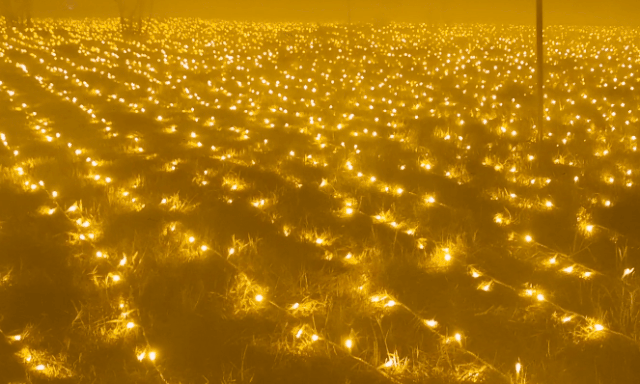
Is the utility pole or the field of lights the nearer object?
the field of lights

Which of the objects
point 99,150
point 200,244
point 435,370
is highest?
point 99,150

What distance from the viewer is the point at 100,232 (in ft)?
17.3

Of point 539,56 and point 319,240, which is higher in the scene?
point 539,56

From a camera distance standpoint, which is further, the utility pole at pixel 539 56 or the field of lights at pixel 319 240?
the utility pole at pixel 539 56

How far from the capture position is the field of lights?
365cm

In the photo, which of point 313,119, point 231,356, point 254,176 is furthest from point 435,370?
point 313,119

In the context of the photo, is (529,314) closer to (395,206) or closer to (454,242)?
(454,242)

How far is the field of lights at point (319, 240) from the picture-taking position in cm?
365

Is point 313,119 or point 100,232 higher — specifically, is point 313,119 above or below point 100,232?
above

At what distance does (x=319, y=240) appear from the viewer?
519cm

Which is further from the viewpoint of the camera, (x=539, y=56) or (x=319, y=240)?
(x=539, y=56)

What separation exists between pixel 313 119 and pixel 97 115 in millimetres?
3713

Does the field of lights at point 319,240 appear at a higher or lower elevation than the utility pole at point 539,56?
lower

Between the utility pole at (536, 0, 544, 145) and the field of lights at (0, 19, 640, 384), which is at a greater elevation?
the utility pole at (536, 0, 544, 145)
